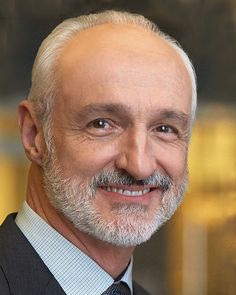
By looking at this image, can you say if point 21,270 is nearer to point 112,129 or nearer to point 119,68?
point 112,129

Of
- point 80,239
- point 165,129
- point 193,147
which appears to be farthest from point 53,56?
Answer: point 193,147

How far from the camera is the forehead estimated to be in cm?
165

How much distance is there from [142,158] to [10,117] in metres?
1.90

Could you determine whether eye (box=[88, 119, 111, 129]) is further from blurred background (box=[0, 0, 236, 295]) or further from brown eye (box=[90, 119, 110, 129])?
blurred background (box=[0, 0, 236, 295])

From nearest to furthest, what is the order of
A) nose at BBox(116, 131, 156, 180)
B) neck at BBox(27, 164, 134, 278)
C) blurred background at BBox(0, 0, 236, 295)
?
nose at BBox(116, 131, 156, 180) → neck at BBox(27, 164, 134, 278) → blurred background at BBox(0, 0, 236, 295)

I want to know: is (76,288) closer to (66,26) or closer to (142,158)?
(142,158)

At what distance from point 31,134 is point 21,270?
30cm

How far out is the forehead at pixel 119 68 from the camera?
1649 mm

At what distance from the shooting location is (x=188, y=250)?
3.41 m

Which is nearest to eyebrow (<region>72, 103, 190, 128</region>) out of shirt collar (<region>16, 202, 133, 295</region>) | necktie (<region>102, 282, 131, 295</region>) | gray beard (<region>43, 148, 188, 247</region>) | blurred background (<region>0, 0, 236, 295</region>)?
gray beard (<region>43, 148, 188, 247</region>)

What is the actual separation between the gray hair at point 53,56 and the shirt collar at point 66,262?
0.21 metres

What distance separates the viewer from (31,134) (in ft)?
5.83

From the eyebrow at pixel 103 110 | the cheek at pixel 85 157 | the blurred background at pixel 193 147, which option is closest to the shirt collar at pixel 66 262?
the cheek at pixel 85 157

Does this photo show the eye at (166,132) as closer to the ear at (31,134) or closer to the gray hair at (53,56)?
the gray hair at (53,56)
